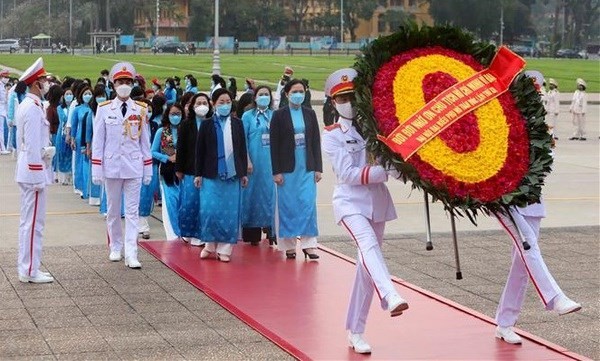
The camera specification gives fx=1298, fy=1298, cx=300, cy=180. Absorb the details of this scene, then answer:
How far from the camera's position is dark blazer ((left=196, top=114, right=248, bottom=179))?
12.6 m

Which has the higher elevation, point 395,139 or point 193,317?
point 395,139

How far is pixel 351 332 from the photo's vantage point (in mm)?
8648

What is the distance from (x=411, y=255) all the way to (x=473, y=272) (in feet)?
3.62

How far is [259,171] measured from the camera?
13.3 meters

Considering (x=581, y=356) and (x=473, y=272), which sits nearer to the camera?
(x=581, y=356)

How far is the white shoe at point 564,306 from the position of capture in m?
8.46

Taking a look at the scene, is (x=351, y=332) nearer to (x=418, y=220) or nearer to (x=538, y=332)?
(x=538, y=332)

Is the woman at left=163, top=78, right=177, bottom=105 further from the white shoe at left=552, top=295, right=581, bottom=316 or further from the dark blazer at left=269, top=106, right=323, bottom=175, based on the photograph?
the white shoe at left=552, top=295, right=581, bottom=316

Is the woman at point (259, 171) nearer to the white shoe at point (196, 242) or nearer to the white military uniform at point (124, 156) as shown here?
the white shoe at point (196, 242)

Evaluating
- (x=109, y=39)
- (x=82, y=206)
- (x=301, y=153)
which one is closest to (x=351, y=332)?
(x=301, y=153)

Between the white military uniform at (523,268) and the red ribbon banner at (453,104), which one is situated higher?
the red ribbon banner at (453,104)

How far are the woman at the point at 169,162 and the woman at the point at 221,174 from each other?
1.01 meters

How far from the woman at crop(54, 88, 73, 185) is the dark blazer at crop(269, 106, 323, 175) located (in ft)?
26.2

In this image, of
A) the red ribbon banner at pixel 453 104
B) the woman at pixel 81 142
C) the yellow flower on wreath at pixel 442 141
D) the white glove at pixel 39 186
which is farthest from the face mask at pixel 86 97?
the red ribbon banner at pixel 453 104
